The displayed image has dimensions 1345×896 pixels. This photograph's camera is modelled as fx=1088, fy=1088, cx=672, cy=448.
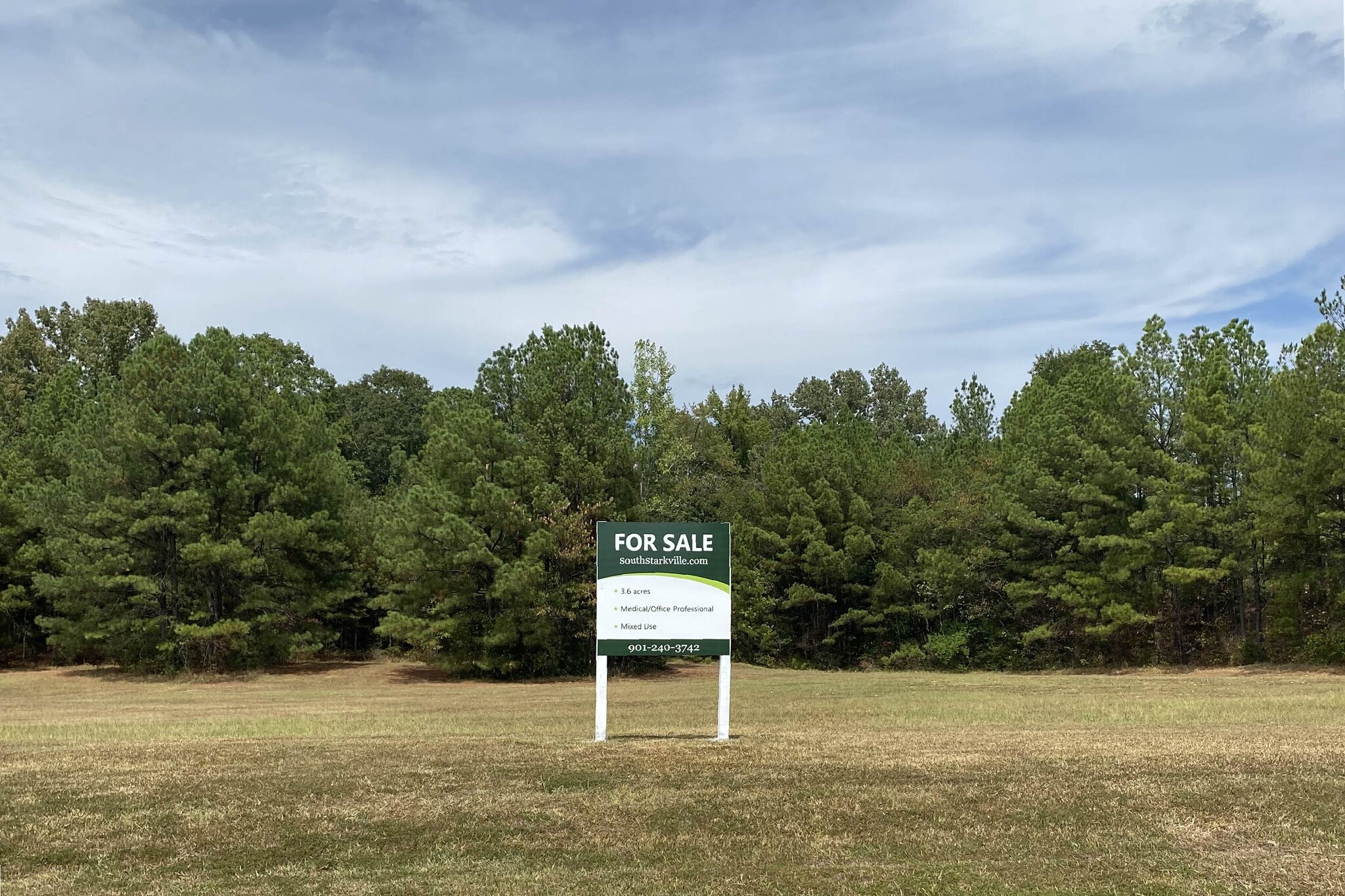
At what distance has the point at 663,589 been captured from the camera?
46.0ft

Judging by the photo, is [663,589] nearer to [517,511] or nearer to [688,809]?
[688,809]

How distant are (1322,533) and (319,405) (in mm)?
35892

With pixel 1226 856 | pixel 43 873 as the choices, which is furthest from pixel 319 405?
pixel 1226 856

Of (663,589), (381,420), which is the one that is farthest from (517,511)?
(381,420)

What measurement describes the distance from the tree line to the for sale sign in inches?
860

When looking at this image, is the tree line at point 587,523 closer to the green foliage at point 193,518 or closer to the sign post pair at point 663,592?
the green foliage at point 193,518

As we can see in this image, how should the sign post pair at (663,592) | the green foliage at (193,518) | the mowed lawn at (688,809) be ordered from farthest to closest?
the green foliage at (193,518), the sign post pair at (663,592), the mowed lawn at (688,809)

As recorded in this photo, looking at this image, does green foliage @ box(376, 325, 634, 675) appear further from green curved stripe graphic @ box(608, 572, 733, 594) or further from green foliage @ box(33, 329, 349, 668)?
green curved stripe graphic @ box(608, 572, 733, 594)

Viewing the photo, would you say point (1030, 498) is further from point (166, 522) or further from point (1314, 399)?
point (166, 522)

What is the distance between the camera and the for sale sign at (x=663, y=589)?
13914 mm

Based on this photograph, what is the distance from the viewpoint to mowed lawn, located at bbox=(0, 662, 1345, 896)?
7.20 meters

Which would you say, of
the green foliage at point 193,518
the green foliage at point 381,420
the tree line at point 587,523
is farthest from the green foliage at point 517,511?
the green foliage at point 381,420

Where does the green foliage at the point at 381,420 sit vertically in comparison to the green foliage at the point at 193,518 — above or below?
above

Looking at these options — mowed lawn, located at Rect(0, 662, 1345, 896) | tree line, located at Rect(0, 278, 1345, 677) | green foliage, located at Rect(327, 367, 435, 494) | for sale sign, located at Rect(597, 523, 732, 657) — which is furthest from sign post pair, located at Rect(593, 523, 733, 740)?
green foliage, located at Rect(327, 367, 435, 494)
